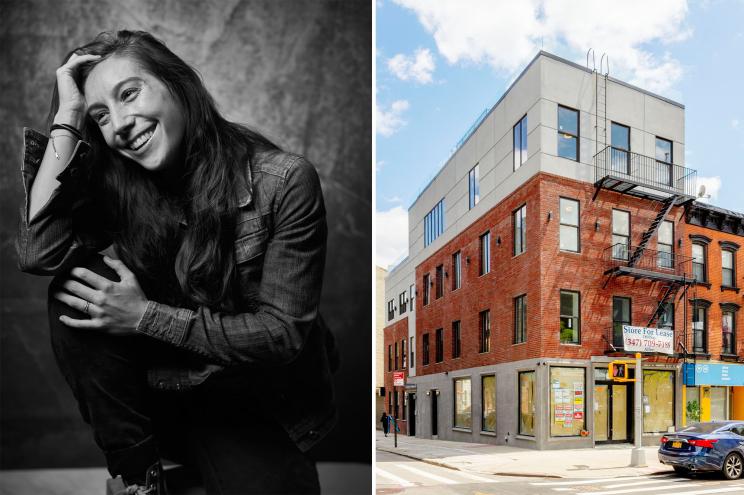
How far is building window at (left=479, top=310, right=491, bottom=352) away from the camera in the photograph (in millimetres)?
31992

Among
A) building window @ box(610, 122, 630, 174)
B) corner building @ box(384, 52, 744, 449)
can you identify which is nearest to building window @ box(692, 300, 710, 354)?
corner building @ box(384, 52, 744, 449)

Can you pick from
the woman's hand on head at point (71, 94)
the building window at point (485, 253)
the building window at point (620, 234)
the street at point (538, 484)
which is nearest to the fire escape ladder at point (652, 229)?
the building window at point (620, 234)

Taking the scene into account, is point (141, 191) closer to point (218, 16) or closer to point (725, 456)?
point (218, 16)

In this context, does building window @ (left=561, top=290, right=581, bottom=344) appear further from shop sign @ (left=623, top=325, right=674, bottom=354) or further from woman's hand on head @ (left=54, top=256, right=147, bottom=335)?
woman's hand on head @ (left=54, top=256, right=147, bottom=335)

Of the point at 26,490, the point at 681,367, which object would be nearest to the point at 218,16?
the point at 26,490

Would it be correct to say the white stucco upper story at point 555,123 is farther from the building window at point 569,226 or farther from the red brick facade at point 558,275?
the building window at point 569,226

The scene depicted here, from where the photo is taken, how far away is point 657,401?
28469 mm

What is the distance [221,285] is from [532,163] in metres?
23.3

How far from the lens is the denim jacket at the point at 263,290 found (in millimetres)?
6344

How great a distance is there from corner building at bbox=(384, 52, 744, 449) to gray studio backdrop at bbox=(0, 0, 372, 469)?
20748 mm

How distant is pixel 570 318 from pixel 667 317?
500 centimetres

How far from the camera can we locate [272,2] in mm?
7070

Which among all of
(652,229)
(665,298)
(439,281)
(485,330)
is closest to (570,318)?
(665,298)

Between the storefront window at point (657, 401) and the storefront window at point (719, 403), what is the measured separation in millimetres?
3085
